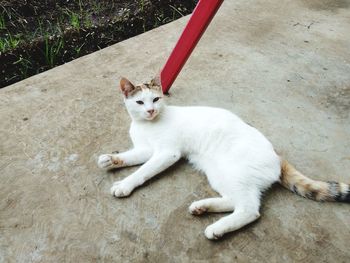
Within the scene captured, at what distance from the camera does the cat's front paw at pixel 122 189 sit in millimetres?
1557

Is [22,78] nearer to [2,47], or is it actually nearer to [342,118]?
[2,47]

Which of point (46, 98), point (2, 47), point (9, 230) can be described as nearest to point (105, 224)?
point (9, 230)

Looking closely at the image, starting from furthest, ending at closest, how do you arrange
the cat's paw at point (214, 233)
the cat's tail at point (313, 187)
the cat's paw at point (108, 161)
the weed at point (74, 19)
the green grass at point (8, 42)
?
the weed at point (74, 19) → the green grass at point (8, 42) → the cat's paw at point (108, 161) → the cat's tail at point (313, 187) → the cat's paw at point (214, 233)

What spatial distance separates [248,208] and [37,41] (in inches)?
80.6

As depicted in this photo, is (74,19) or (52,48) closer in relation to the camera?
(52,48)

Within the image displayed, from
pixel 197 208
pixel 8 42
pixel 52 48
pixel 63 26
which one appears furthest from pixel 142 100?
pixel 63 26

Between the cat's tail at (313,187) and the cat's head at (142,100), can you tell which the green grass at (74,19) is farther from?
the cat's tail at (313,187)

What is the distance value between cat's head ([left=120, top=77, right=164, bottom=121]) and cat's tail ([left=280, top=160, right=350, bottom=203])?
636mm

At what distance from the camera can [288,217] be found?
149 centimetres

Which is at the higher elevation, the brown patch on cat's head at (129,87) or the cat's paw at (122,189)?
the brown patch on cat's head at (129,87)

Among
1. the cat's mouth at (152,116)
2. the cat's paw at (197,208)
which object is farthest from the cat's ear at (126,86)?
the cat's paw at (197,208)

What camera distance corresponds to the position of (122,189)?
1556 millimetres

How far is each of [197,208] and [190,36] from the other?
103cm

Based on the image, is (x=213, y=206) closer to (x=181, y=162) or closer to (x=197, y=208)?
(x=197, y=208)
